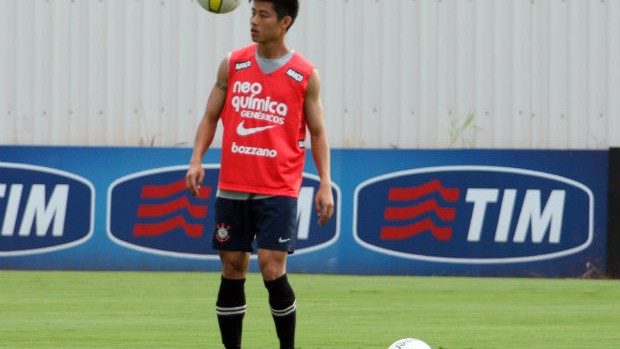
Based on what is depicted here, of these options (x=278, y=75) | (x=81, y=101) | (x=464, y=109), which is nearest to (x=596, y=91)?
(x=464, y=109)

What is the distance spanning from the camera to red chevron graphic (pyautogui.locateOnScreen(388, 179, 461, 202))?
16891 mm

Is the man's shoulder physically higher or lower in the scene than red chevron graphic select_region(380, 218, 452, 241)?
higher

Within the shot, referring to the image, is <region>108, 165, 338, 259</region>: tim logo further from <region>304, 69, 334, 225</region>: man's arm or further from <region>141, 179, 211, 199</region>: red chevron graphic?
<region>304, 69, 334, 225</region>: man's arm

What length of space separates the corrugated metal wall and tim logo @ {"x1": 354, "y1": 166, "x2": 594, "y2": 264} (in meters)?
1.28

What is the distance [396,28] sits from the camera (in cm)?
1819

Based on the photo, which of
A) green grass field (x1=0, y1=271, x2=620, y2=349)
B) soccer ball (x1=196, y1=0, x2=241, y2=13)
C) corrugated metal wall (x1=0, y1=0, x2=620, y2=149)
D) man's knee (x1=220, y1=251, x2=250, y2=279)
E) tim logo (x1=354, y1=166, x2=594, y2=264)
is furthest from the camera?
corrugated metal wall (x1=0, y1=0, x2=620, y2=149)

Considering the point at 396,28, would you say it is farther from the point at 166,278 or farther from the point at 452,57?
the point at 166,278

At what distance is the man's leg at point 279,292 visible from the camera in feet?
26.6

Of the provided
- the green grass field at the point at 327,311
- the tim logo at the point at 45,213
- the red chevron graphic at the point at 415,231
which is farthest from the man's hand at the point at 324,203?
the tim logo at the point at 45,213

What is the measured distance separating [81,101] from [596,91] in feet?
21.3

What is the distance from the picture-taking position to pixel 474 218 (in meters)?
16.9

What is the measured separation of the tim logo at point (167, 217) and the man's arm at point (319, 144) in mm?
8612

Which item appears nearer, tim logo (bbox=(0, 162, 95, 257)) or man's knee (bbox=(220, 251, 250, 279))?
man's knee (bbox=(220, 251, 250, 279))

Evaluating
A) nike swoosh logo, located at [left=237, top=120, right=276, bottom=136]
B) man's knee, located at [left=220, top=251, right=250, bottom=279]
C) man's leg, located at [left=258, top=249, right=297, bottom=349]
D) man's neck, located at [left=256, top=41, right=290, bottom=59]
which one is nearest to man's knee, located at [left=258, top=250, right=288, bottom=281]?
man's leg, located at [left=258, top=249, right=297, bottom=349]
